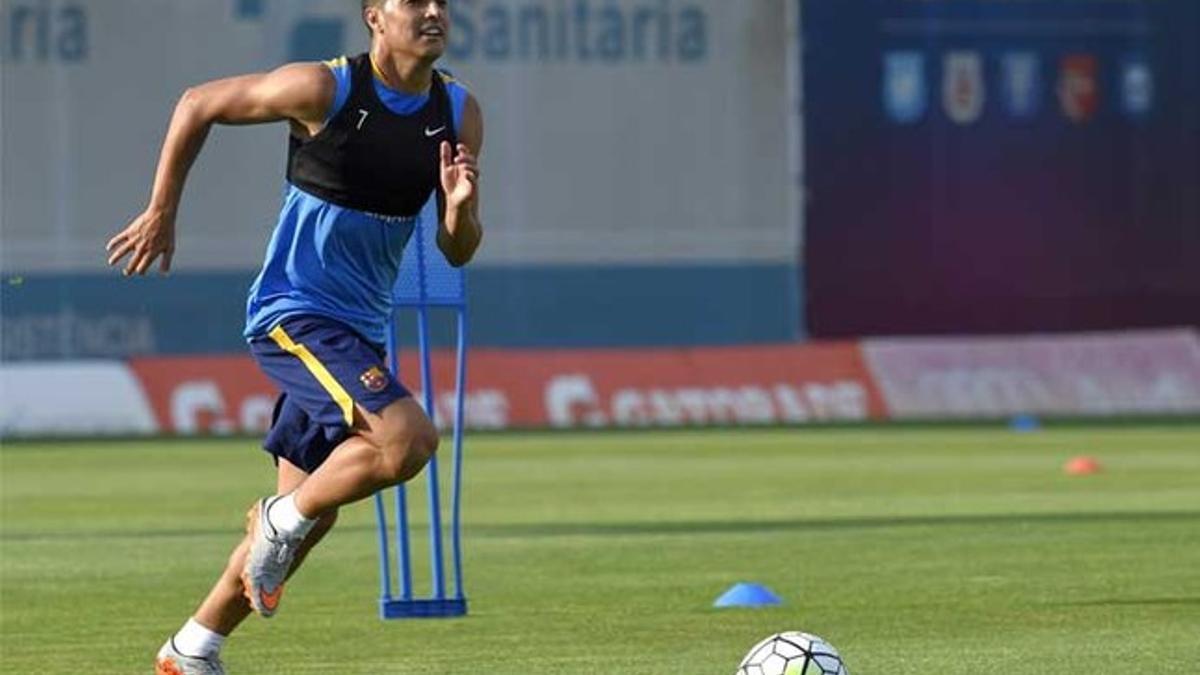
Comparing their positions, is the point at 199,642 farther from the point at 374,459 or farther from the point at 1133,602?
the point at 1133,602

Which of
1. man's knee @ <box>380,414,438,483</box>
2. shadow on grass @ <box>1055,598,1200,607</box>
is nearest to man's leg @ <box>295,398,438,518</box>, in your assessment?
man's knee @ <box>380,414,438,483</box>

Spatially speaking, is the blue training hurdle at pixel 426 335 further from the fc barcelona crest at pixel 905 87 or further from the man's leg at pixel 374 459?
the fc barcelona crest at pixel 905 87

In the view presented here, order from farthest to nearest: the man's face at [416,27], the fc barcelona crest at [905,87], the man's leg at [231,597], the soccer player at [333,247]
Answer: the fc barcelona crest at [905,87], the man's leg at [231,597], the man's face at [416,27], the soccer player at [333,247]

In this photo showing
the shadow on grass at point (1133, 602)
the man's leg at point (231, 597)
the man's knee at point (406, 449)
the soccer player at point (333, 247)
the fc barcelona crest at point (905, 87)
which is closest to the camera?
the man's knee at point (406, 449)

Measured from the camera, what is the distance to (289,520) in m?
11.0

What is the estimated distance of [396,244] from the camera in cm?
1138

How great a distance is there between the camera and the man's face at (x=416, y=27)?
11156 millimetres

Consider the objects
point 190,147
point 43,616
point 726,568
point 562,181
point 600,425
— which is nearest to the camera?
point 190,147

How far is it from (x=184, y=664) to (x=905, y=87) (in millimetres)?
28821

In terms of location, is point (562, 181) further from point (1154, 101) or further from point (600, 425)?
point (1154, 101)

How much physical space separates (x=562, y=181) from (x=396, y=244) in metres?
27.5

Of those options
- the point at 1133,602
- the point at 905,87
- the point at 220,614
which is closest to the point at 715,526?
the point at 1133,602

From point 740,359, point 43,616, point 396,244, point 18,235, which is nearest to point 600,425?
point 740,359

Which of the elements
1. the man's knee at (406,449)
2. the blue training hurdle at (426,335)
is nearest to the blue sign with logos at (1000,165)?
the blue training hurdle at (426,335)
